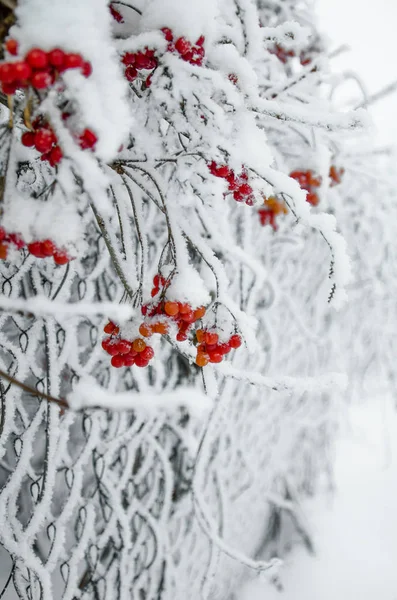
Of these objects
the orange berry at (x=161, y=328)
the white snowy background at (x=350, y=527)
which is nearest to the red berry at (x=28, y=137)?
the orange berry at (x=161, y=328)

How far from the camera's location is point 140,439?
145cm

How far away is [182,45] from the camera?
0.55 meters

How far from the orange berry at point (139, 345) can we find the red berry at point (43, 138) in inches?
13.1

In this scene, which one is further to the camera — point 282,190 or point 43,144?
point 282,190

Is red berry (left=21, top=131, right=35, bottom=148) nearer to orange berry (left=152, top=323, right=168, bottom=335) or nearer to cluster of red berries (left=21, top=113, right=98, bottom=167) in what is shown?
cluster of red berries (left=21, top=113, right=98, bottom=167)

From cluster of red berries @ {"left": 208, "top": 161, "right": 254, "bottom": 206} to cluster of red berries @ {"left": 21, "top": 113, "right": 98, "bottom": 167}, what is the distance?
0.85 feet

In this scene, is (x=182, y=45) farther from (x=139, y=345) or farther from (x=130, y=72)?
(x=139, y=345)

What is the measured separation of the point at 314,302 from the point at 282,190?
1.88 meters


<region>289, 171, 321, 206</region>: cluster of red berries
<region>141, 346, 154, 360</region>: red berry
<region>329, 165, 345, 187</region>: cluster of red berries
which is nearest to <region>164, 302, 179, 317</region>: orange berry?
<region>141, 346, 154, 360</region>: red berry

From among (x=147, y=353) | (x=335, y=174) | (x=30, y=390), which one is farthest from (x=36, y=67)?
(x=335, y=174)

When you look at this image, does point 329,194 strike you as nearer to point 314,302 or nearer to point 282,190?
point 314,302

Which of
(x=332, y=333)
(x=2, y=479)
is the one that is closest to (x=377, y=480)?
(x=332, y=333)

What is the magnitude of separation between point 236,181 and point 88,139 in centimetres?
30

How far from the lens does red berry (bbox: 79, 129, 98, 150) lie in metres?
0.42
